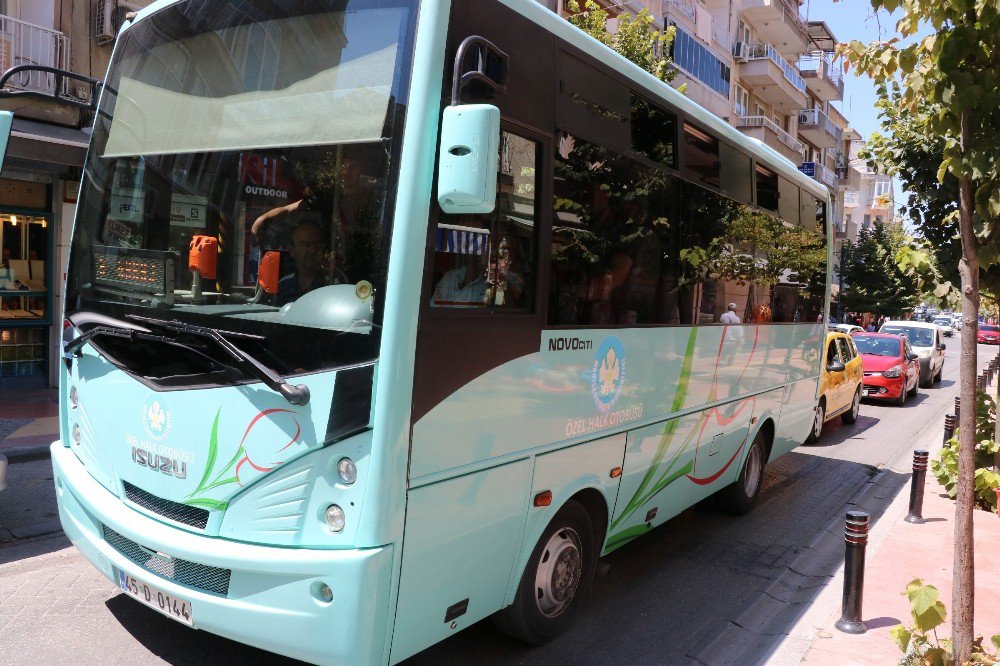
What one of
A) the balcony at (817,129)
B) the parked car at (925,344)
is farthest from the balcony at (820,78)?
the parked car at (925,344)

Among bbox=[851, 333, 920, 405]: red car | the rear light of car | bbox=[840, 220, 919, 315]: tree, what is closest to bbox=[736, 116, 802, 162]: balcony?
bbox=[840, 220, 919, 315]: tree

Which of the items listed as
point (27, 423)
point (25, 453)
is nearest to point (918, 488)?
point (25, 453)

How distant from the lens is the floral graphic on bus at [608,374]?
504cm

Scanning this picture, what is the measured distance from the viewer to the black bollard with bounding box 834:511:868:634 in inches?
215

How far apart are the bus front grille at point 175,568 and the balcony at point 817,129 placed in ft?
171

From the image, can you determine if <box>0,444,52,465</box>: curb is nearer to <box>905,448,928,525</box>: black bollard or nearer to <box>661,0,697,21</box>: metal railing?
<box>905,448,928,525</box>: black bollard

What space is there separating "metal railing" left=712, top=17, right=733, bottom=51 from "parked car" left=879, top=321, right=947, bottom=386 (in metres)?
17.9

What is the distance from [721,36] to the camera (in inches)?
1539

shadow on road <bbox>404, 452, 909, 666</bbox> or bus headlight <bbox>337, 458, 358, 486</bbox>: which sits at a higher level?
bus headlight <bbox>337, 458, 358, 486</bbox>

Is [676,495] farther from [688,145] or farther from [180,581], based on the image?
[180,581]

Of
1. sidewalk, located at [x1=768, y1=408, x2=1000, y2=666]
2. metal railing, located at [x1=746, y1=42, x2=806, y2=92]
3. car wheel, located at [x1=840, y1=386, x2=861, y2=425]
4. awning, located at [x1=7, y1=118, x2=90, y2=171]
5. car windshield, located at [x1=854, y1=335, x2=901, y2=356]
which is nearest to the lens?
sidewalk, located at [x1=768, y1=408, x2=1000, y2=666]

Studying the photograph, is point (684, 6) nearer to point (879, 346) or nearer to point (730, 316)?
point (879, 346)

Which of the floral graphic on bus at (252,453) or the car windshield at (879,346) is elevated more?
the car windshield at (879,346)

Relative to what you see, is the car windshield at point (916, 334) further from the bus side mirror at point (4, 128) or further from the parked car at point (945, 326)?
the bus side mirror at point (4, 128)
